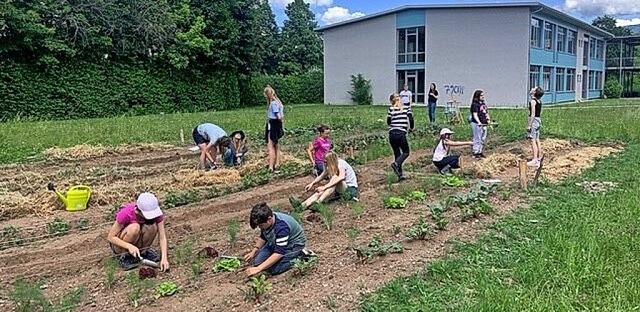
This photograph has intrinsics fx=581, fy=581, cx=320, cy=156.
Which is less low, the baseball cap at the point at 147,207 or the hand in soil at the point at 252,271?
the baseball cap at the point at 147,207

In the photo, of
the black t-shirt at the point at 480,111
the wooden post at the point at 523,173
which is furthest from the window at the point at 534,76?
the wooden post at the point at 523,173

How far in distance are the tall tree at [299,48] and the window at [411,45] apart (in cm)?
1796

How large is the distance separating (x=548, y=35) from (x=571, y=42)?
657cm

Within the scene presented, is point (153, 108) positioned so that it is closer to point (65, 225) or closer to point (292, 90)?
point (292, 90)

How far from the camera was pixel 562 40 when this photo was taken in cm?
4188

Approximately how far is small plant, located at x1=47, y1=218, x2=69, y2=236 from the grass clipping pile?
6387 millimetres

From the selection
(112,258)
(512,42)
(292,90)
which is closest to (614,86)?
(512,42)

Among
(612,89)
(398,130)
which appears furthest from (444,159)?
(612,89)

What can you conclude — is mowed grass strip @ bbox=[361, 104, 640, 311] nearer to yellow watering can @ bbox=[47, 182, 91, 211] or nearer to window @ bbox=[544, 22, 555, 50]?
yellow watering can @ bbox=[47, 182, 91, 211]

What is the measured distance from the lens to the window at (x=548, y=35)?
124 ft

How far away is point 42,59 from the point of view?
25906 millimetres

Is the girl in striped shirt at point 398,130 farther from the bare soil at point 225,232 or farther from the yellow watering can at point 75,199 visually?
the yellow watering can at point 75,199

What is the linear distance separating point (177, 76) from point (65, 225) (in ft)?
91.2

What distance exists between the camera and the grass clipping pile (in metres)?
9.94
